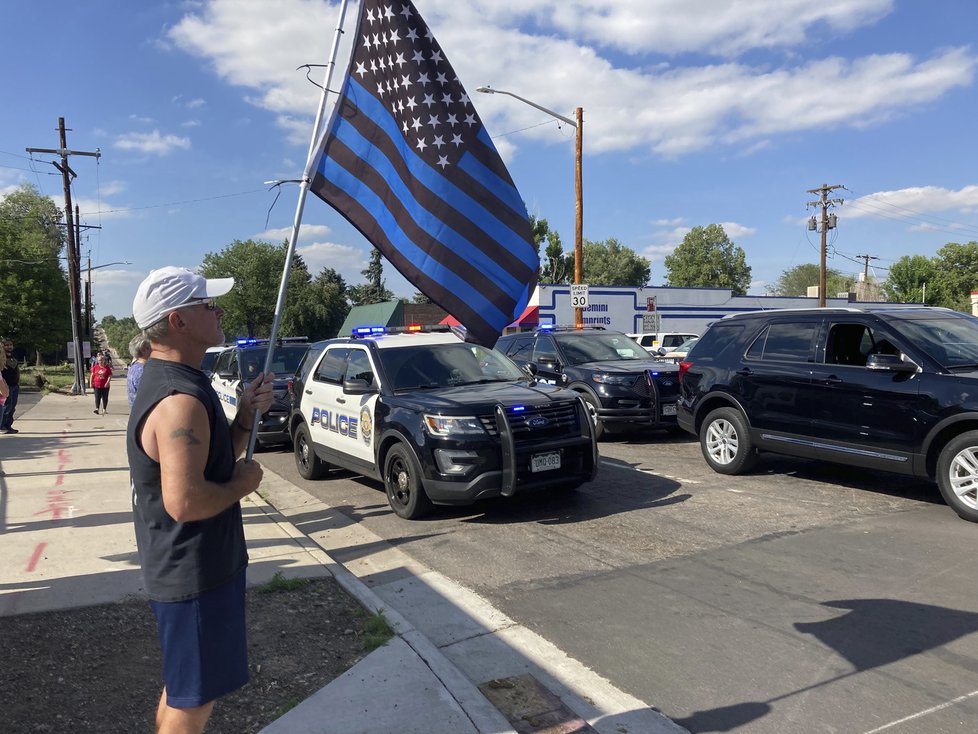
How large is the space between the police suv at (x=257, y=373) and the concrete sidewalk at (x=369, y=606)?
2.46 m

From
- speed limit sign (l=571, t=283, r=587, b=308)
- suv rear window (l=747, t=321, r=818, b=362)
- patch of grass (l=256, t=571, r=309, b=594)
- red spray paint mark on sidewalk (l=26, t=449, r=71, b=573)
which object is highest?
speed limit sign (l=571, t=283, r=587, b=308)

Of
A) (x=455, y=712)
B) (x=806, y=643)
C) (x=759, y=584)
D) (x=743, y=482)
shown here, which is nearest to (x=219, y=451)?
(x=455, y=712)

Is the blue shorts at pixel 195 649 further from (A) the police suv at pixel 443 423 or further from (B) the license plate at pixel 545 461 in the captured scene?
(B) the license plate at pixel 545 461

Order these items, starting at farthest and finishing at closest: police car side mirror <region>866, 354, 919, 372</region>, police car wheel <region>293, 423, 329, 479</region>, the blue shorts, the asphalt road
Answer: police car wheel <region>293, 423, 329, 479</region>
police car side mirror <region>866, 354, 919, 372</region>
the asphalt road
the blue shorts

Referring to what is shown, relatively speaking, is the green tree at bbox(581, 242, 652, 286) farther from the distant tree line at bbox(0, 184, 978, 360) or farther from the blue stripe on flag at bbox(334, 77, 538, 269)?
the blue stripe on flag at bbox(334, 77, 538, 269)

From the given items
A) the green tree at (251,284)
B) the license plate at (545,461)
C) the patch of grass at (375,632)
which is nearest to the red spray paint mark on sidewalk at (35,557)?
the patch of grass at (375,632)

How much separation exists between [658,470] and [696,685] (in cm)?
545

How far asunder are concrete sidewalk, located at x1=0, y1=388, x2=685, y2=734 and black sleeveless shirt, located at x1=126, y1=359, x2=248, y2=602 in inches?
48.5

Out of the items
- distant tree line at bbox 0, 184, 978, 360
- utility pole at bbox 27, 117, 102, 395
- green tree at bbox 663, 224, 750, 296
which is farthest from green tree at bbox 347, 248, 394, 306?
utility pole at bbox 27, 117, 102, 395

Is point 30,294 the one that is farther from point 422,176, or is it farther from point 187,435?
point 187,435

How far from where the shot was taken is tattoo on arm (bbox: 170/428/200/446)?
2.24 meters

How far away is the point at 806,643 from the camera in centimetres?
410

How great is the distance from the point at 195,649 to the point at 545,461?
4548 millimetres

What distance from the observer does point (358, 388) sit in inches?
293
